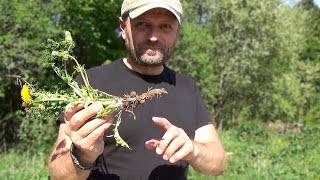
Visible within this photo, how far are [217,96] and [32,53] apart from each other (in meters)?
21.3

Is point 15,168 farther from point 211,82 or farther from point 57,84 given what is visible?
point 211,82

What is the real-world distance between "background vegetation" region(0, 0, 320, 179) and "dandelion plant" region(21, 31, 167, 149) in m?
7.35

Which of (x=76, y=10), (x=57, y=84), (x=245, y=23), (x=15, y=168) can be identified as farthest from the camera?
(x=245, y=23)

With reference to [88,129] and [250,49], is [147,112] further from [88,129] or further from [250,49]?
[250,49]

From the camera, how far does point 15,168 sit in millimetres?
12398

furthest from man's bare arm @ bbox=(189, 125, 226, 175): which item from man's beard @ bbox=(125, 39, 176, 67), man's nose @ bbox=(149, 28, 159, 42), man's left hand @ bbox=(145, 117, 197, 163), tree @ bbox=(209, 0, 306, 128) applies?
tree @ bbox=(209, 0, 306, 128)

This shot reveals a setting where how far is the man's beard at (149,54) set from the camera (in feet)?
10.5

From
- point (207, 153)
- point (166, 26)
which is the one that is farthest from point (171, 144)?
point (166, 26)

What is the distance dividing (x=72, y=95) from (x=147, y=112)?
22.5 inches

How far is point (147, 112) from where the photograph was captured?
3252 mm

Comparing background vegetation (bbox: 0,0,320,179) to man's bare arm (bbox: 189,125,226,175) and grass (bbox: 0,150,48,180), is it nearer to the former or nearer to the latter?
grass (bbox: 0,150,48,180)

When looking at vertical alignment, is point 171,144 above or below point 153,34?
below

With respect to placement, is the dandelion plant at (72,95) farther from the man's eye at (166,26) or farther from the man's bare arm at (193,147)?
the man's eye at (166,26)

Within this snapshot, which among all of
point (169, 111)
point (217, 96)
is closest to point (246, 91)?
point (217, 96)
